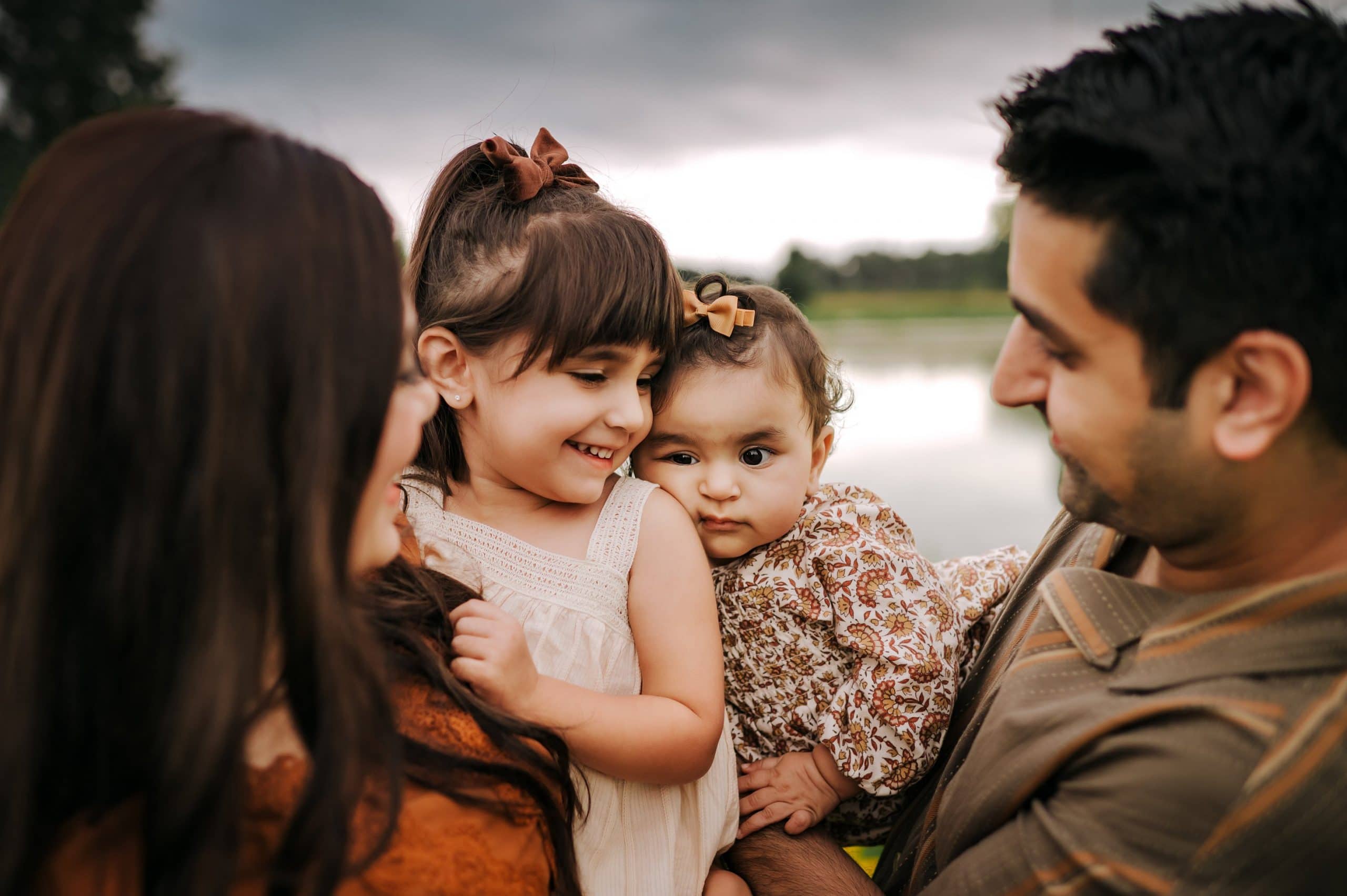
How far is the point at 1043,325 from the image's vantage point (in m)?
1.36

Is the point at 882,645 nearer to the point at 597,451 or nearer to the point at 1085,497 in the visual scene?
the point at 1085,497

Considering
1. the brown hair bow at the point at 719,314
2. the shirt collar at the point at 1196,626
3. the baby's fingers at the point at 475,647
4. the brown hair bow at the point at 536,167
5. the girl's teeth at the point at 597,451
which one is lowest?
the baby's fingers at the point at 475,647

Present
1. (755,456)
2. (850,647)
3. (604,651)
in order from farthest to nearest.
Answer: (755,456) < (850,647) < (604,651)

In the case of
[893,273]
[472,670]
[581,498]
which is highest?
[581,498]

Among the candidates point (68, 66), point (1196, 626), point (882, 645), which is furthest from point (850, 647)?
point (68, 66)

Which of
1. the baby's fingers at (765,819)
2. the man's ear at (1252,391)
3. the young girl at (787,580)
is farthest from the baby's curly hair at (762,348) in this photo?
the man's ear at (1252,391)

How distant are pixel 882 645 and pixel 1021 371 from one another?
682 mm

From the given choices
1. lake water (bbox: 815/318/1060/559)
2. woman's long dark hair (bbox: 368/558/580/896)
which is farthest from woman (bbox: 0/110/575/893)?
lake water (bbox: 815/318/1060/559)

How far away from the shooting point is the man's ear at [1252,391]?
3.85 ft

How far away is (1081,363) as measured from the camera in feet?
4.38

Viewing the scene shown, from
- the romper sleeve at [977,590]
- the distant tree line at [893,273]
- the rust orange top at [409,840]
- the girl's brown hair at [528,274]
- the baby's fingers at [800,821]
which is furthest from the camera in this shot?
the distant tree line at [893,273]

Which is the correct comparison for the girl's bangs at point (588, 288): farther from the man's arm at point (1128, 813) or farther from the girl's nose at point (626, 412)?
the man's arm at point (1128, 813)

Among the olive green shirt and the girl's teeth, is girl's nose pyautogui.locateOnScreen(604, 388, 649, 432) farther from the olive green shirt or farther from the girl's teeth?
the olive green shirt

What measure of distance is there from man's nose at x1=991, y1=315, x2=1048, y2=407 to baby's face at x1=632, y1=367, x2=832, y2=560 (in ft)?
1.97
